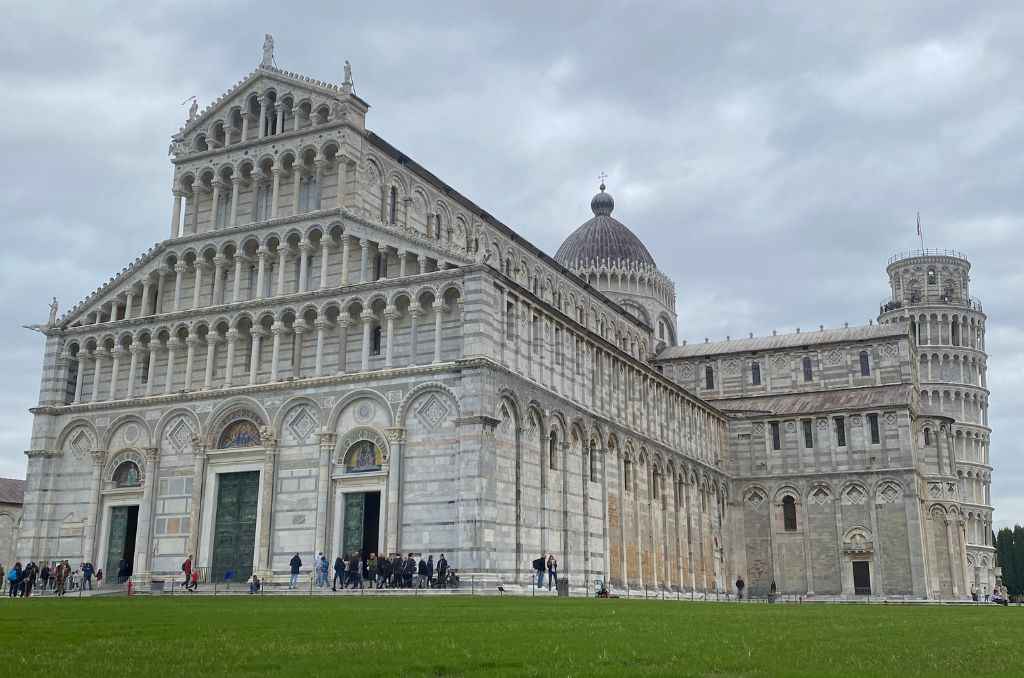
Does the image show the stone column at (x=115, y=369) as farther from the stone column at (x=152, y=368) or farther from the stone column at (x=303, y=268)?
the stone column at (x=303, y=268)

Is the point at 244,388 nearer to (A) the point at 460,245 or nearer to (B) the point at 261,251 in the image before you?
(B) the point at 261,251

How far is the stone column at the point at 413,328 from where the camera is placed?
123 ft

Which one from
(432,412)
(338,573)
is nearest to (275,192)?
(432,412)

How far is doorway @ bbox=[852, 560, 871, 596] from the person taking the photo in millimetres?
59500

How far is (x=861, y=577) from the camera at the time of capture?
59.9 metres

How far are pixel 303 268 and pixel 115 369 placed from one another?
10280 mm

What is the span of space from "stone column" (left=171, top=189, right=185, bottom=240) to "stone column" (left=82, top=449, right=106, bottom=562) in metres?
10.1

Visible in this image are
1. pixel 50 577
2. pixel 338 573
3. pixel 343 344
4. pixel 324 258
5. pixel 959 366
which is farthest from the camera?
pixel 959 366

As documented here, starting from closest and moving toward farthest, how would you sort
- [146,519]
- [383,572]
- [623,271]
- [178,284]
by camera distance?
1. [383,572]
2. [146,519]
3. [178,284]
4. [623,271]

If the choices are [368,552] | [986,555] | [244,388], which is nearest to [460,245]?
[244,388]

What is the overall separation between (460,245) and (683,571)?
21645 mm

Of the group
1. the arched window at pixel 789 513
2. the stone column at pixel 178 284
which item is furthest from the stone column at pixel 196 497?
the arched window at pixel 789 513

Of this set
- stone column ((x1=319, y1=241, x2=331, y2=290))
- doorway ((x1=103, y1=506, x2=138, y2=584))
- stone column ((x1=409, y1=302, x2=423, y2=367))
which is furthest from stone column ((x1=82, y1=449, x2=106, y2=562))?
stone column ((x1=409, y1=302, x2=423, y2=367))

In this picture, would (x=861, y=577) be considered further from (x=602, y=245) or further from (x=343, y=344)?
(x=343, y=344)
